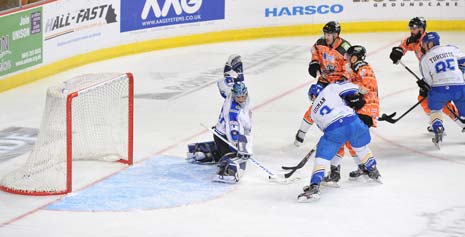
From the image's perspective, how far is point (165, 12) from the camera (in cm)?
1547

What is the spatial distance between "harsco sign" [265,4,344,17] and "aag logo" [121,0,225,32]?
88 centimetres

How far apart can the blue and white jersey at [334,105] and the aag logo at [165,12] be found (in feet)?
21.2

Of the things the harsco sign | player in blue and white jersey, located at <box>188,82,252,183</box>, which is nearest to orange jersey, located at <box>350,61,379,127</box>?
player in blue and white jersey, located at <box>188,82,252,183</box>

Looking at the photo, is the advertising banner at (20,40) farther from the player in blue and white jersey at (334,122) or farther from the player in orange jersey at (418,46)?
the player in blue and white jersey at (334,122)

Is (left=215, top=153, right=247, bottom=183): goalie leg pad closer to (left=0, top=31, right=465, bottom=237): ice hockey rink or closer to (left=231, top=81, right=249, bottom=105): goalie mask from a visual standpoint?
(left=0, top=31, right=465, bottom=237): ice hockey rink

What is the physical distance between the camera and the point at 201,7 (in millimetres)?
15875

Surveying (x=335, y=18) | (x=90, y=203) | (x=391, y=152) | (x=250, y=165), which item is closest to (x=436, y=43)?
(x=391, y=152)

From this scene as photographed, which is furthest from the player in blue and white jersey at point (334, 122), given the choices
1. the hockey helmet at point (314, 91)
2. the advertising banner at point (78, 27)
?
the advertising banner at point (78, 27)

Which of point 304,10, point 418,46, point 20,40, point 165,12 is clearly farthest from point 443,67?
point 304,10

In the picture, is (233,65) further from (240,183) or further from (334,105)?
(334,105)

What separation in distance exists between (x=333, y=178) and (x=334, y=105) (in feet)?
2.66

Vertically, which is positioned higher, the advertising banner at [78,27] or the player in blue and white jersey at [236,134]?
the advertising banner at [78,27]

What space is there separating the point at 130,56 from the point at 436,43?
5530 millimetres

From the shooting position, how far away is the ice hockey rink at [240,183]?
27.4ft
